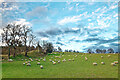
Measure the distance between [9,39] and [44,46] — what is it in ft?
109

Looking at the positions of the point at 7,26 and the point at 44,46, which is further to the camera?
the point at 44,46

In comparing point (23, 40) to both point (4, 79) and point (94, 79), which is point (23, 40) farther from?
point (94, 79)

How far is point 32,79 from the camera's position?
8156 millimetres

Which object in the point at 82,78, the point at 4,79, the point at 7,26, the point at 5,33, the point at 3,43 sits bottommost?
the point at 4,79

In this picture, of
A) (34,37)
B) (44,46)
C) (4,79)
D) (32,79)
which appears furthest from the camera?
(44,46)

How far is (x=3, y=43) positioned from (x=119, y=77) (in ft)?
110

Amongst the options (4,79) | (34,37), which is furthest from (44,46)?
(4,79)

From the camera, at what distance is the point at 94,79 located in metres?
7.42

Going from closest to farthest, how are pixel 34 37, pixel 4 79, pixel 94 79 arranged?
pixel 94 79, pixel 4 79, pixel 34 37

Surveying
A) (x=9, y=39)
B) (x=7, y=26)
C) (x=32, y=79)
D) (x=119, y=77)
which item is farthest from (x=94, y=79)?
(x=7, y=26)

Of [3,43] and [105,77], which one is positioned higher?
[3,43]

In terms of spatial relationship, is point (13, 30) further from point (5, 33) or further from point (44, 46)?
point (44, 46)

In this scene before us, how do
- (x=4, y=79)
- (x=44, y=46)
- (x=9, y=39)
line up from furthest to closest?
1. (x=44, y=46)
2. (x=9, y=39)
3. (x=4, y=79)

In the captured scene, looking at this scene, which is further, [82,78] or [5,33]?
[5,33]
